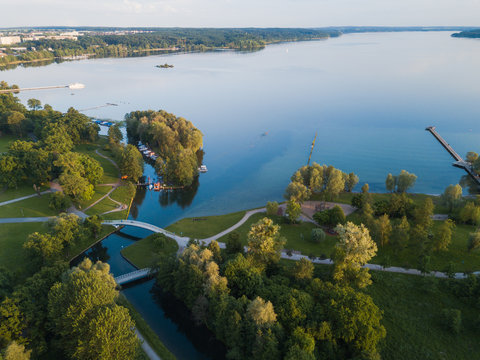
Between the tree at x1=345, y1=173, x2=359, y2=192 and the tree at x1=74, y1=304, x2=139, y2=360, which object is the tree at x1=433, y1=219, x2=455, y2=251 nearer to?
the tree at x1=345, y1=173, x2=359, y2=192

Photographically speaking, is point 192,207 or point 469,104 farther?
point 469,104

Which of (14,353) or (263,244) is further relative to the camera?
(263,244)

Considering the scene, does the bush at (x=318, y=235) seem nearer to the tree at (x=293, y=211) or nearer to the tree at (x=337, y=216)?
the tree at (x=337, y=216)

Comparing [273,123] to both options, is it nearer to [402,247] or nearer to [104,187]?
[104,187]

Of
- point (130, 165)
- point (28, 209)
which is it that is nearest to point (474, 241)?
point (130, 165)

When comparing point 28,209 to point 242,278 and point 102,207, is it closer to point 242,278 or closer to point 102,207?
point 102,207

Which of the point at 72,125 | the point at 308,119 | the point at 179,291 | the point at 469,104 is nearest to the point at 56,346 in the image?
the point at 179,291

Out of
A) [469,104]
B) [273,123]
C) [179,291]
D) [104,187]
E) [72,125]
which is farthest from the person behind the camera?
[469,104]
